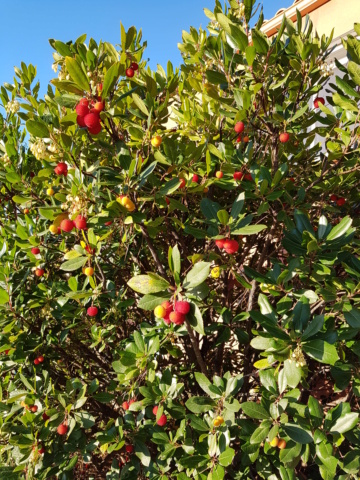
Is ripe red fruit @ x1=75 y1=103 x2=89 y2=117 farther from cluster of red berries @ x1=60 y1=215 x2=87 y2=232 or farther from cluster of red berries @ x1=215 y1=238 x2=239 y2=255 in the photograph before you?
cluster of red berries @ x1=215 y1=238 x2=239 y2=255

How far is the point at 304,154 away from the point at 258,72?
80 cm

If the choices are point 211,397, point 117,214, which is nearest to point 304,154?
point 117,214

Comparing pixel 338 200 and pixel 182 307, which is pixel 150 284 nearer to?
pixel 182 307

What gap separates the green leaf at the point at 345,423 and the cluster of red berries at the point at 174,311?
79 cm

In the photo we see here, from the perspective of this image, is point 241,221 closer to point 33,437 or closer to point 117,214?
point 117,214

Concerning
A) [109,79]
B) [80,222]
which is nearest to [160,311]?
[80,222]

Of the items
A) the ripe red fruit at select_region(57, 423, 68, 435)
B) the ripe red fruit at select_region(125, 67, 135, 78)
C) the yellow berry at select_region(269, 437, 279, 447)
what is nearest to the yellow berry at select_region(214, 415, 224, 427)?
the yellow berry at select_region(269, 437, 279, 447)

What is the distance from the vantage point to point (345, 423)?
1.49 metres

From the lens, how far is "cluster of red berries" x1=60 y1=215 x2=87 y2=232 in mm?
1621

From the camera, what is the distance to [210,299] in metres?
2.06

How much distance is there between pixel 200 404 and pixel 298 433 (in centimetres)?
43

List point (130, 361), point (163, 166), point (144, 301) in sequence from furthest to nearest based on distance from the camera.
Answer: point (163, 166) → point (130, 361) → point (144, 301)

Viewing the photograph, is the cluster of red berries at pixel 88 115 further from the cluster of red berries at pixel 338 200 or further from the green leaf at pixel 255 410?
the cluster of red berries at pixel 338 200

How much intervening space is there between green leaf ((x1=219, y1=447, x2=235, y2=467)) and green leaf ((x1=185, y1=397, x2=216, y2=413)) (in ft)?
0.60
